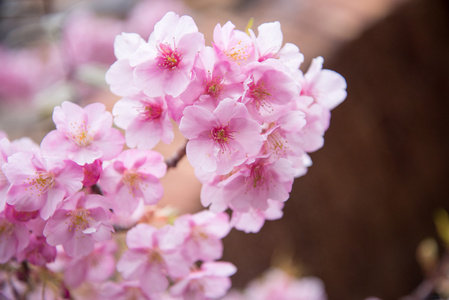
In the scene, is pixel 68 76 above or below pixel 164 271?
below

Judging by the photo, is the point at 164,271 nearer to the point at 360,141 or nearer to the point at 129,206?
the point at 129,206

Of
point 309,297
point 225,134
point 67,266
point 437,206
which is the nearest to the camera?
point 225,134

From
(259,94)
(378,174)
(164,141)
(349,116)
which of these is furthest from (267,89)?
(378,174)

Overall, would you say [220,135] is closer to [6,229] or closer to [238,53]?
[238,53]

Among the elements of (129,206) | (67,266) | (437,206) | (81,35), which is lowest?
(437,206)

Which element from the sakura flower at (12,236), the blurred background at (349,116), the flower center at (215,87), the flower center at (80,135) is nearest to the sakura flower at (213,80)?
the flower center at (215,87)

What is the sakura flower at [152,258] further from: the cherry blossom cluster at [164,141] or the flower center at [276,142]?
the flower center at [276,142]

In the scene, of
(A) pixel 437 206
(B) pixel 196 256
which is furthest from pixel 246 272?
(A) pixel 437 206
